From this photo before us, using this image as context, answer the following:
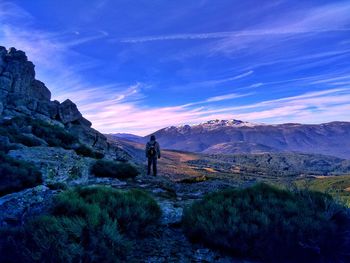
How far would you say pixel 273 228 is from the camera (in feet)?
21.6

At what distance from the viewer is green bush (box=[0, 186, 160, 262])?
510cm

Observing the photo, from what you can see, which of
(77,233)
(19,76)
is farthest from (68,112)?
(77,233)

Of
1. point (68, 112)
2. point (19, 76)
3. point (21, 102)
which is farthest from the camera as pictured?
point (19, 76)

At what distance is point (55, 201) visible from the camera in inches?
271

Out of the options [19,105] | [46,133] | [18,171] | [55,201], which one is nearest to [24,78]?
[19,105]

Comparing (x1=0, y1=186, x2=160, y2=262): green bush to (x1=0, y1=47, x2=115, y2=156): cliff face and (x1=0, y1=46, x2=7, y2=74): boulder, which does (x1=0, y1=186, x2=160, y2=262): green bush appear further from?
(x1=0, y1=46, x2=7, y2=74): boulder

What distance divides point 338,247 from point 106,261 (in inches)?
178

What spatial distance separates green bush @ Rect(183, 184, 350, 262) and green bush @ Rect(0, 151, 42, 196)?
21.1 feet

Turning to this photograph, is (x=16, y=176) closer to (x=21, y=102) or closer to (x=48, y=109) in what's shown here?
(x=21, y=102)

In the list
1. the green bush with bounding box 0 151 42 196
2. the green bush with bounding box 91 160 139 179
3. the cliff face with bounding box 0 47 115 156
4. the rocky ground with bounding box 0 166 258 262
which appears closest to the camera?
the rocky ground with bounding box 0 166 258 262

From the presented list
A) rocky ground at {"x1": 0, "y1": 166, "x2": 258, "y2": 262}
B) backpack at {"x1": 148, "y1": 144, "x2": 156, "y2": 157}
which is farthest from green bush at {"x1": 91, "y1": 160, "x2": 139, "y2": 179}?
rocky ground at {"x1": 0, "y1": 166, "x2": 258, "y2": 262}

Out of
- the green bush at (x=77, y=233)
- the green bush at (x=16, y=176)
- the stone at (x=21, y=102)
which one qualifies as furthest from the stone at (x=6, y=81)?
the green bush at (x=77, y=233)

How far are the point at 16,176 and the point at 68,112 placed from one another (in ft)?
138

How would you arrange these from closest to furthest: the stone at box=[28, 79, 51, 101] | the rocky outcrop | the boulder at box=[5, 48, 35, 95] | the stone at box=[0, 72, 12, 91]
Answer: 1. the stone at box=[0, 72, 12, 91]
2. the rocky outcrop
3. the boulder at box=[5, 48, 35, 95]
4. the stone at box=[28, 79, 51, 101]
